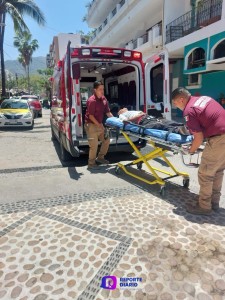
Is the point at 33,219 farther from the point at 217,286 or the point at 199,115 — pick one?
the point at 199,115

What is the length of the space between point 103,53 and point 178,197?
11.2 feet

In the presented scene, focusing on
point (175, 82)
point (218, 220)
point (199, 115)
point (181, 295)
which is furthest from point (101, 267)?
point (175, 82)

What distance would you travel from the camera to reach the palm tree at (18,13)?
15.8 m

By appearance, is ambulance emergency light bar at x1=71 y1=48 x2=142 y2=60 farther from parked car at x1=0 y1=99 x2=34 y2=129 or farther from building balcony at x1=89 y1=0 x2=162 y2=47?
building balcony at x1=89 y1=0 x2=162 y2=47

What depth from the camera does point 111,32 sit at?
24.2m

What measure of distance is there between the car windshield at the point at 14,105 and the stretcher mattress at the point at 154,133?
976cm

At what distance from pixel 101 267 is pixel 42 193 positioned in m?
2.09

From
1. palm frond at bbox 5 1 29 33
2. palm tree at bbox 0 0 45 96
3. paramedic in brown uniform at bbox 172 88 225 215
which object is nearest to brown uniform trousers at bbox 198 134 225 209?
paramedic in brown uniform at bbox 172 88 225 215

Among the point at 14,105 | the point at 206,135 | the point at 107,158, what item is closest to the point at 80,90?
the point at 107,158

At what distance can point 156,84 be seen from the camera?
6.20 m

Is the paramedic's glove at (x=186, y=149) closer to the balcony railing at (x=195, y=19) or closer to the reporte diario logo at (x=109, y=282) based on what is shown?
the reporte diario logo at (x=109, y=282)

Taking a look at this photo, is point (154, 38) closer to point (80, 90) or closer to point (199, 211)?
point (80, 90)

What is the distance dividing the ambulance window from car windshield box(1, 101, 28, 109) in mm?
9220

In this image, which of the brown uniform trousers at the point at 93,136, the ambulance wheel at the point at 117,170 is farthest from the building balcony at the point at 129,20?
the ambulance wheel at the point at 117,170
